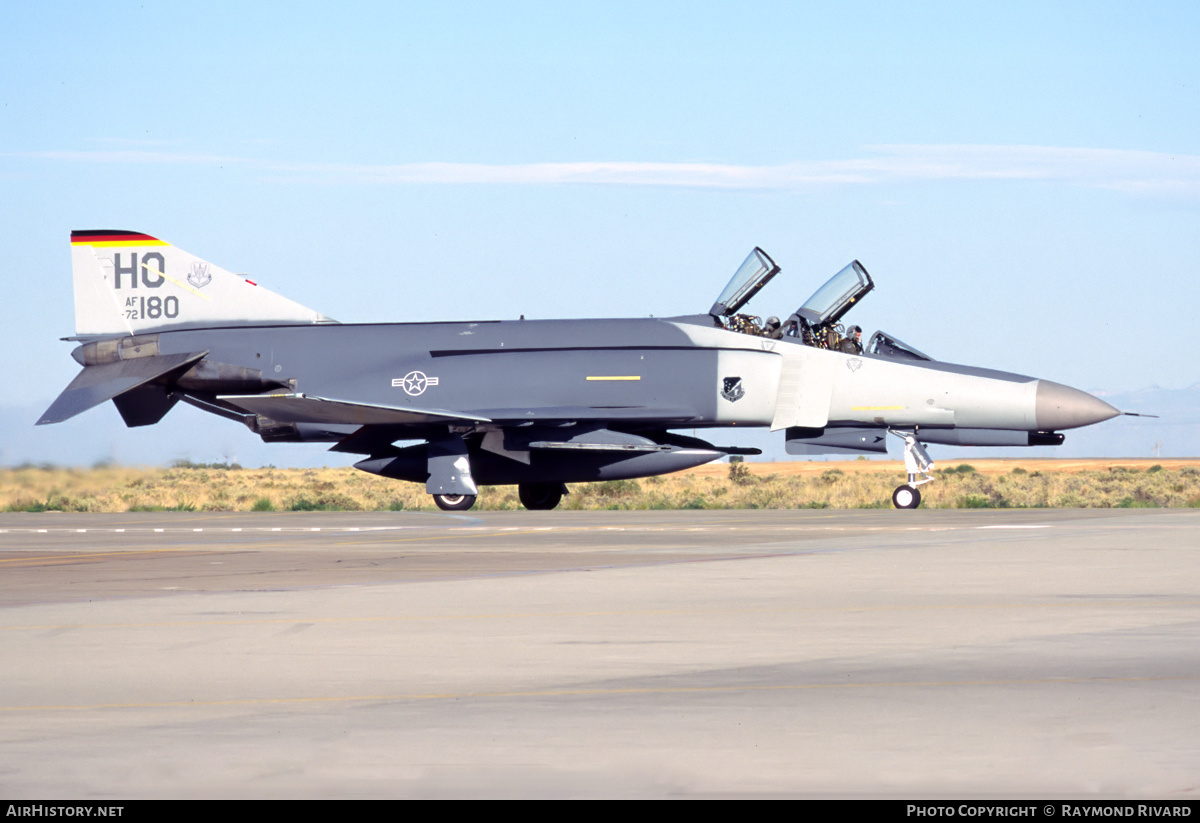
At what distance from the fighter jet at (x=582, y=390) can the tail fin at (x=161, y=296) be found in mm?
826

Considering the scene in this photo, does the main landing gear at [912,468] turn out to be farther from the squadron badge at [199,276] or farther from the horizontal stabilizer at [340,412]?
the squadron badge at [199,276]

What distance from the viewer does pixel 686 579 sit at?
42.0ft

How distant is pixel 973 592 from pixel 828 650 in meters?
3.51

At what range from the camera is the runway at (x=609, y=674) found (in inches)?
209

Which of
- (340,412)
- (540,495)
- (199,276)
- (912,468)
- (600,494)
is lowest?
(600,494)

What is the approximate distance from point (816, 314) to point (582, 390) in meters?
4.43

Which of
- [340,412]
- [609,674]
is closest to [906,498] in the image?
[340,412]

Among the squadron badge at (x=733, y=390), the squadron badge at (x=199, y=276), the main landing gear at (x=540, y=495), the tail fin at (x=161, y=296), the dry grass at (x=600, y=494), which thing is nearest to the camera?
the squadron badge at (x=733, y=390)

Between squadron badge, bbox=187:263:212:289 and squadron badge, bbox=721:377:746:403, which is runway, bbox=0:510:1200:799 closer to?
squadron badge, bbox=721:377:746:403

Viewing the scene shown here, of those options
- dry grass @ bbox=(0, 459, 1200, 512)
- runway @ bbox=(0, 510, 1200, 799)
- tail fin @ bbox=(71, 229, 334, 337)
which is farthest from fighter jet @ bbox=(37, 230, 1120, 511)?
runway @ bbox=(0, 510, 1200, 799)

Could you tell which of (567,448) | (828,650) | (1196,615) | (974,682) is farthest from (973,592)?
(567,448)

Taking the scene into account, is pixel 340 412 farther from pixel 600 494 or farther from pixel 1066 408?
pixel 1066 408

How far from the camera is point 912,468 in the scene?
87.3 feet

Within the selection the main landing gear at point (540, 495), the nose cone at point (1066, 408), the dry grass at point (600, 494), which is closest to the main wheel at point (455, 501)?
the main landing gear at point (540, 495)
